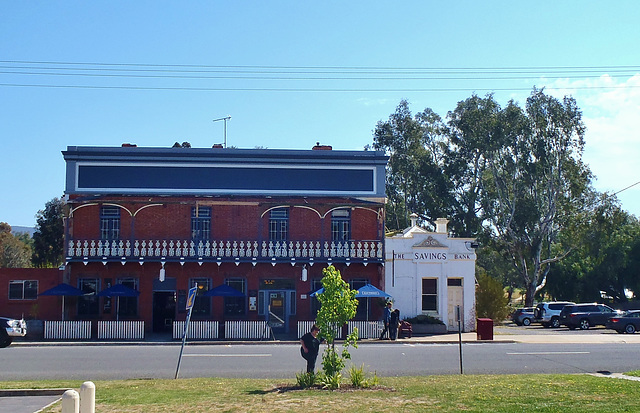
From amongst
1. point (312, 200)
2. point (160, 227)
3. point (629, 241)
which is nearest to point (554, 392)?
point (312, 200)

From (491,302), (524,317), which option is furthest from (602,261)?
(491,302)

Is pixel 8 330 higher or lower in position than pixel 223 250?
lower

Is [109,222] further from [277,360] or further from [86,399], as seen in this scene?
[86,399]

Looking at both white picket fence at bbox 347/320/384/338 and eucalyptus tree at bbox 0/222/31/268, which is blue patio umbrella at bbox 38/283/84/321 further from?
eucalyptus tree at bbox 0/222/31/268

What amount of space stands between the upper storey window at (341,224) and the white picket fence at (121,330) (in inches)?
393

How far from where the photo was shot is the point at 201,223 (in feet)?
109

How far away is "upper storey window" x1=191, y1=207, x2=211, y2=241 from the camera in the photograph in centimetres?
3306

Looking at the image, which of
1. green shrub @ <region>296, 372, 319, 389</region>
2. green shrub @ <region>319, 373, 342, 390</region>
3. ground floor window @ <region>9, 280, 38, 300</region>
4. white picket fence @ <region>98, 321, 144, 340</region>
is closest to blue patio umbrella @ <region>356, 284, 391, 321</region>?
white picket fence @ <region>98, 321, 144, 340</region>

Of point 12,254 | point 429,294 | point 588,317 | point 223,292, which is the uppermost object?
point 12,254

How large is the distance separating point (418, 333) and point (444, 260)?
397 cm

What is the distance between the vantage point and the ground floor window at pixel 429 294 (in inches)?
1335

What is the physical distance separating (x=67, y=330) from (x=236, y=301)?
7598 mm

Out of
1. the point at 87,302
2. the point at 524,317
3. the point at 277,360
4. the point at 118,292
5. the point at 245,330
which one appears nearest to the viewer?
the point at 277,360

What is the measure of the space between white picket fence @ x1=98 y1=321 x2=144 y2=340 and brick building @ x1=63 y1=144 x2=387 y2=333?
305 centimetres
